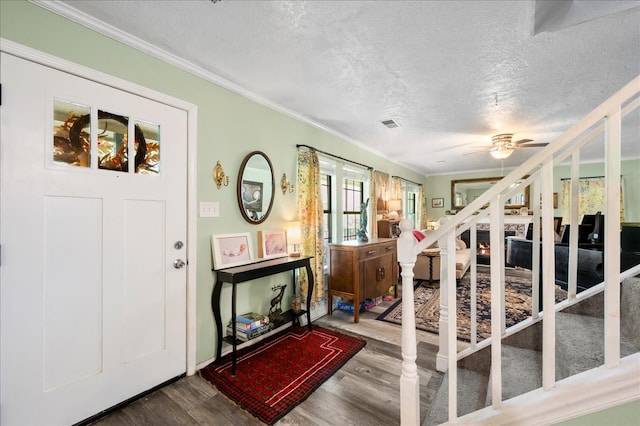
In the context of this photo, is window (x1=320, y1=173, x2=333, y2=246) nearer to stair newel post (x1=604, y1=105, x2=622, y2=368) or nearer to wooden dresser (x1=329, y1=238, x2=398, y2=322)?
wooden dresser (x1=329, y1=238, x2=398, y2=322)

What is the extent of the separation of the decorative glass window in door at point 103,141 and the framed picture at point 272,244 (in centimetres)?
112

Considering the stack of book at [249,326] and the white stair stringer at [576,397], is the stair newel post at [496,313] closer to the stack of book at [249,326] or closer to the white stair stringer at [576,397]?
the white stair stringer at [576,397]

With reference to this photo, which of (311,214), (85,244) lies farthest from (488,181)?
(85,244)

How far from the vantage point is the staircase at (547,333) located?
92 cm

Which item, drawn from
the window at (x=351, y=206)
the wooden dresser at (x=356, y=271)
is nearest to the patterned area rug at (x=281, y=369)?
the wooden dresser at (x=356, y=271)

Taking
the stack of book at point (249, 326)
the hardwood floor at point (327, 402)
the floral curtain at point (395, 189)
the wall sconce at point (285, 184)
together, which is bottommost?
the hardwood floor at point (327, 402)

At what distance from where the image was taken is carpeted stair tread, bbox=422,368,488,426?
4.95ft

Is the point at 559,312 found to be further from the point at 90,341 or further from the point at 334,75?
the point at 90,341

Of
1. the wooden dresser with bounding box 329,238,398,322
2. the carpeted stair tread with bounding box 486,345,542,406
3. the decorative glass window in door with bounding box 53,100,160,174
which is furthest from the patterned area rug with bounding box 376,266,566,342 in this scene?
the decorative glass window in door with bounding box 53,100,160,174

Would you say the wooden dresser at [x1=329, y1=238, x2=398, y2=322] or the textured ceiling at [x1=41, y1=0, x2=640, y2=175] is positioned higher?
the textured ceiling at [x1=41, y1=0, x2=640, y2=175]

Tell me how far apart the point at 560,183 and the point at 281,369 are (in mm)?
7228

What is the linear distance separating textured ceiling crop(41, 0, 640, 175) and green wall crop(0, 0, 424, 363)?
116mm

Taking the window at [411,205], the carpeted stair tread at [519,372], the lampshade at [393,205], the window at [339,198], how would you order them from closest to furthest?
the carpeted stair tread at [519,372] → the window at [339,198] → the lampshade at [393,205] → the window at [411,205]

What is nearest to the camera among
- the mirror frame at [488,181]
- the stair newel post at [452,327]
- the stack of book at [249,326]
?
the stair newel post at [452,327]
